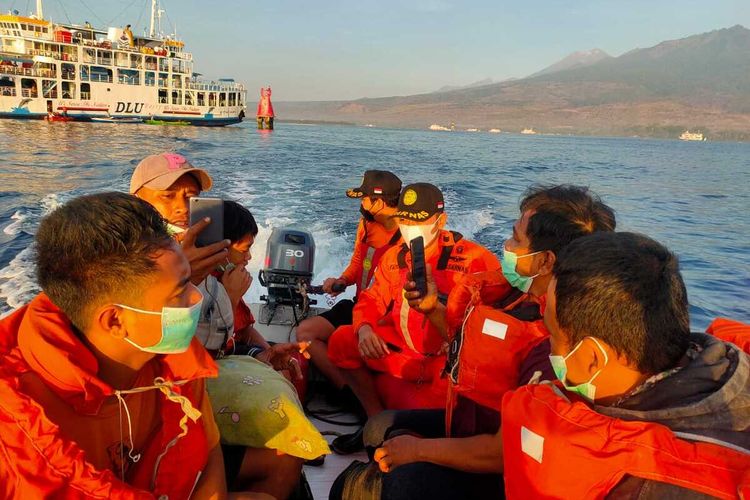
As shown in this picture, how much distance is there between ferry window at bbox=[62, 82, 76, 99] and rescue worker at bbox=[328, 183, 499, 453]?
45.5 m

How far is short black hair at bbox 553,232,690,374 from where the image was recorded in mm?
1209

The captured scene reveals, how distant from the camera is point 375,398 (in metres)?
3.11

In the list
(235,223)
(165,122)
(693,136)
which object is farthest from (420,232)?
(693,136)

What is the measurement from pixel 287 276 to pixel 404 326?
170cm

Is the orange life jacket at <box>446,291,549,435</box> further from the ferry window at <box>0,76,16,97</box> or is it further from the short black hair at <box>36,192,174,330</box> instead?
the ferry window at <box>0,76,16,97</box>

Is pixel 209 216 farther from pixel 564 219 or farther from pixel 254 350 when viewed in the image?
pixel 564 219

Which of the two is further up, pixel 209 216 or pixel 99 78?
pixel 99 78

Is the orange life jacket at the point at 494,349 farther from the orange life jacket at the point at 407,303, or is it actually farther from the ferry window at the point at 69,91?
the ferry window at the point at 69,91

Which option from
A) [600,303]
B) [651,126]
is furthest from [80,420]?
[651,126]

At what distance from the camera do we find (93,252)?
134 centimetres

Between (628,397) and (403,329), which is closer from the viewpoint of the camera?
(628,397)

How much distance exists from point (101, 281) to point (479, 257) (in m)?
2.16

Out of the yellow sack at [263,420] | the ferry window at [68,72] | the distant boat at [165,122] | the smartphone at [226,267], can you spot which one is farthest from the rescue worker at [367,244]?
the ferry window at [68,72]

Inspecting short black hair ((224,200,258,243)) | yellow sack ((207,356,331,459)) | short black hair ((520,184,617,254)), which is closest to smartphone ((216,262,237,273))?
short black hair ((224,200,258,243))
